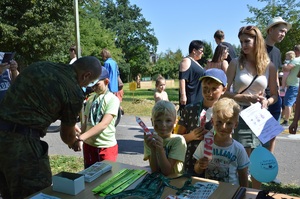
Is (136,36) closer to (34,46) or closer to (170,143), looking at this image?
(34,46)

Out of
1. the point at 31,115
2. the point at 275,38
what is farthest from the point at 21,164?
the point at 275,38

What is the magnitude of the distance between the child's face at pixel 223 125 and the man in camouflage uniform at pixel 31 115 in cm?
99

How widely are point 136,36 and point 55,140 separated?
50512 millimetres

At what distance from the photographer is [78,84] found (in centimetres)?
213

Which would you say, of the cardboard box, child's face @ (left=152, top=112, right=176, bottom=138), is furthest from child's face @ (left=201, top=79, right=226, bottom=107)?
the cardboard box

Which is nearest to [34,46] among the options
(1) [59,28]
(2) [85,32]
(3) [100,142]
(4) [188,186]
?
(1) [59,28]

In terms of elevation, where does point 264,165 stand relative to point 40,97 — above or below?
below

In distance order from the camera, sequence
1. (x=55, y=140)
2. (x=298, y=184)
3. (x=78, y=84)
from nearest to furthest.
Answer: (x=78, y=84)
(x=298, y=184)
(x=55, y=140)

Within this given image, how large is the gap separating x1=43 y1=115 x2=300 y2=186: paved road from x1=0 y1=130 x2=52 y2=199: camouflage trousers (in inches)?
93.0

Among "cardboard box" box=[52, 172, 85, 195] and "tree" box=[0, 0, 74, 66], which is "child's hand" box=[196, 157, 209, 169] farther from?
"tree" box=[0, 0, 74, 66]

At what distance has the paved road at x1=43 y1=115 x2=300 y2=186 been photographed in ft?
13.0

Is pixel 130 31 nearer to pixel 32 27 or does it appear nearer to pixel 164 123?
pixel 32 27

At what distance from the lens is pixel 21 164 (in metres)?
2.00

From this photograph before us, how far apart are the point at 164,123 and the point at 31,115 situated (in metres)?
0.94
